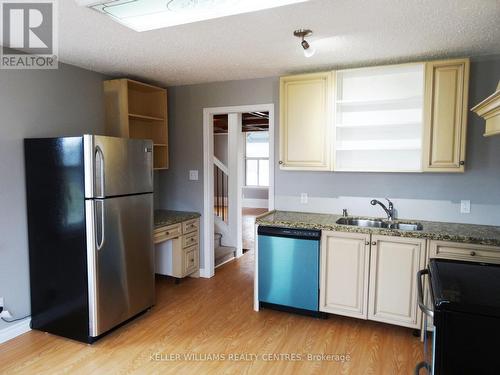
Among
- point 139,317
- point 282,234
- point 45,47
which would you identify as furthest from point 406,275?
point 45,47

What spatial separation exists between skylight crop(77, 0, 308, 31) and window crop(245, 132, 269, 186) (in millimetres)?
8056

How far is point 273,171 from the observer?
3719mm

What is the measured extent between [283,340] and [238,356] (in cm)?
43

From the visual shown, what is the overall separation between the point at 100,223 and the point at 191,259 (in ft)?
5.39

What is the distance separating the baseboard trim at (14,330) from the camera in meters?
2.72

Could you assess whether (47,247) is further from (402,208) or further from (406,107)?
(406,107)

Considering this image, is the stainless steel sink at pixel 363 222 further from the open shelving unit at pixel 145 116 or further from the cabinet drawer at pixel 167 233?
the open shelving unit at pixel 145 116

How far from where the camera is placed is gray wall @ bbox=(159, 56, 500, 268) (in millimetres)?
2939

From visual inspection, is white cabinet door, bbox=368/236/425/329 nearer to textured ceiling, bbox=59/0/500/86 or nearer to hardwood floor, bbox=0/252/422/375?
hardwood floor, bbox=0/252/422/375

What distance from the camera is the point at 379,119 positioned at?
10.6 feet

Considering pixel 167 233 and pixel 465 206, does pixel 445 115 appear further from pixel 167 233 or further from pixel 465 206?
pixel 167 233

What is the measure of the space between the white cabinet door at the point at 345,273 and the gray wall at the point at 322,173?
649 millimetres

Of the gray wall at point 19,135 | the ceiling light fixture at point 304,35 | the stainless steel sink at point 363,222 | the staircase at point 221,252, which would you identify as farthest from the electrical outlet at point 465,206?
the gray wall at point 19,135

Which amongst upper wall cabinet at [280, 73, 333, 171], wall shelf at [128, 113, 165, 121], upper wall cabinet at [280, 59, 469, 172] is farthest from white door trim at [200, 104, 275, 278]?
upper wall cabinet at [280, 59, 469, 172]
